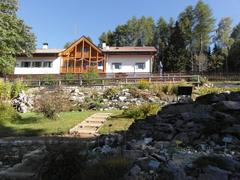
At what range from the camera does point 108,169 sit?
582 centimetres

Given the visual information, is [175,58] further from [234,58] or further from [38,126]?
[38,126]

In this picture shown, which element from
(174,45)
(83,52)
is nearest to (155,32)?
(174,45)

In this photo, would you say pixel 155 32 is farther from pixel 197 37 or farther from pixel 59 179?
pixel 59 179

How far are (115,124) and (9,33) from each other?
18873mm

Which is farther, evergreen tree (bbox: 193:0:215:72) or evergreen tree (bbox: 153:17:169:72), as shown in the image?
evergreen tree (bbox: 153:17:169:72)

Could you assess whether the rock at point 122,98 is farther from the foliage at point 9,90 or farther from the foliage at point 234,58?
the foliage at point 234,58

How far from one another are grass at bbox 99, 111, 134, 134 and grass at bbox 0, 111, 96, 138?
1174 mm

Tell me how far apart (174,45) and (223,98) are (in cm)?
4504

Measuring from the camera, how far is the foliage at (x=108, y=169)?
224 inches

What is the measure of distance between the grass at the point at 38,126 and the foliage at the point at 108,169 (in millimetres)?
6181

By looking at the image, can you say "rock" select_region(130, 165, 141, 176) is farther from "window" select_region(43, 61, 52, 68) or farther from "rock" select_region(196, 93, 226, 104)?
"window" select_region(43, 61, 52, 68)

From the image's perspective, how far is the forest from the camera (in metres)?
53.9

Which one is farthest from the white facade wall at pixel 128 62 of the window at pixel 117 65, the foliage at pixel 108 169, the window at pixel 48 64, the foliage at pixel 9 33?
the foliage at pixel 108 169

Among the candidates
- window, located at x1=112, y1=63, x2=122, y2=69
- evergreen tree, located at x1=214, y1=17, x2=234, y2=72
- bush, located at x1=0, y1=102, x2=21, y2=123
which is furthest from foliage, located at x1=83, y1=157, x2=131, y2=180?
evergreen tree, located at x1=214, y1=17, x2=234, y2=72
